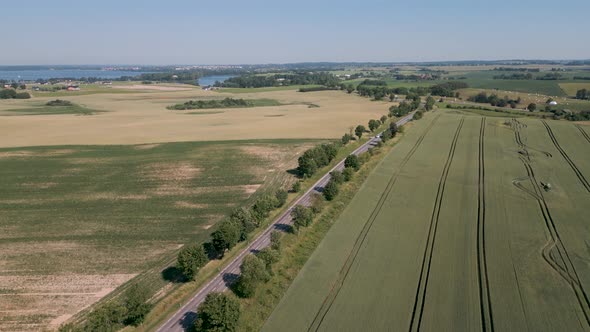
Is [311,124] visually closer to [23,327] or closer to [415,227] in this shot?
[415,227]

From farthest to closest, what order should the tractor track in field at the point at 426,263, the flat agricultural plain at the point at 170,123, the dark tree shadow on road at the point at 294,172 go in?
the flat agricultural plain at the point at 170,123 < the dark tree shadow on road at the point at 294,172 < the tractor track in field at the point at 426,263

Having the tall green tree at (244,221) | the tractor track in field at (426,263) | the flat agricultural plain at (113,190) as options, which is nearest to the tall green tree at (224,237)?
the tall green tree at (244,221)

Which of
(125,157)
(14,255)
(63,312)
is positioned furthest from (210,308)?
(125,157)

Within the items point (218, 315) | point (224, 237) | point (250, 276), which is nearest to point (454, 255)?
point (250, 276)

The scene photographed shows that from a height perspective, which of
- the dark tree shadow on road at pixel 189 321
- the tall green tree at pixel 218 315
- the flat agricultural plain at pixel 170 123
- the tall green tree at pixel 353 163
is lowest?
the dark tree shadow on road at pixel 189 321

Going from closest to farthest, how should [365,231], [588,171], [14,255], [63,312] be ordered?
1. [63,312]
2. [14,255]
3. [365,231]
4. [588,171]

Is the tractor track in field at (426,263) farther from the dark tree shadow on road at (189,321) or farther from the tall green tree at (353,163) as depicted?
the dark tree shadow on road at (189,321)

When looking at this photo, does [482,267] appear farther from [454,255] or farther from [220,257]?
[220,257]
